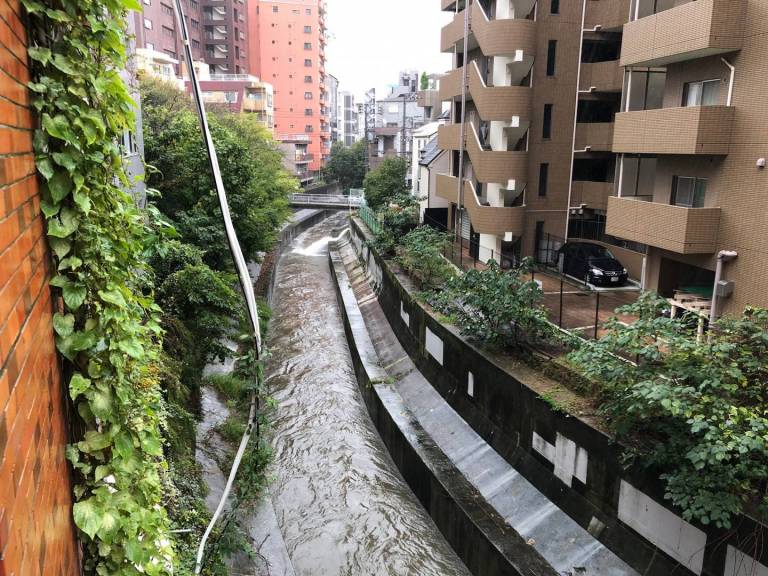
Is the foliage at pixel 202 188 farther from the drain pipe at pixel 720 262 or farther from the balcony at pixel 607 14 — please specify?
the drain pipe at pixel 720 262

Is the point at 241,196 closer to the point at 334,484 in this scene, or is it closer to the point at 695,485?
the point at 334,484

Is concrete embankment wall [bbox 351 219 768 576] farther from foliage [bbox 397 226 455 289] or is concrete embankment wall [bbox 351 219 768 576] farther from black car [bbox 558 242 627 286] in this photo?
black car [bbox 558 242 627 286]

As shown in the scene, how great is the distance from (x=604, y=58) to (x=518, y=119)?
452cm

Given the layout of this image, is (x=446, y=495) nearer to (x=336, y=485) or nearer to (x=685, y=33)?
(x=336, y=485)

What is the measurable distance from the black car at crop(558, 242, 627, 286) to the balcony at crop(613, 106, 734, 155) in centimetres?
553

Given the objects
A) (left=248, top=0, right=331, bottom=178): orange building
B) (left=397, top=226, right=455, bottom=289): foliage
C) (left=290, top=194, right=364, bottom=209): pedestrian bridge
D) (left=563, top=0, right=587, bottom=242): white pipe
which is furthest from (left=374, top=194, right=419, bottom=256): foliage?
(left=248, top=0, right=331, bottom=178): orange building

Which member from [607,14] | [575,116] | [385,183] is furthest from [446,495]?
[385,183]

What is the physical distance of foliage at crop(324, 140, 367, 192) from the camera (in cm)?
7219

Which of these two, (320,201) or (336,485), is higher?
(320,201)

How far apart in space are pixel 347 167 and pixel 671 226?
61.9 meters

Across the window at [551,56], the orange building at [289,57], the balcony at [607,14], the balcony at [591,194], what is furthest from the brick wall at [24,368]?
the orange building at [289,57]

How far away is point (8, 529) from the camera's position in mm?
1854

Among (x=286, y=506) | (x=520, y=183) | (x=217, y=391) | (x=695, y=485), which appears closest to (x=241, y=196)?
(x=217, y=391)

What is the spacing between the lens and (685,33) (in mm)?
12453
